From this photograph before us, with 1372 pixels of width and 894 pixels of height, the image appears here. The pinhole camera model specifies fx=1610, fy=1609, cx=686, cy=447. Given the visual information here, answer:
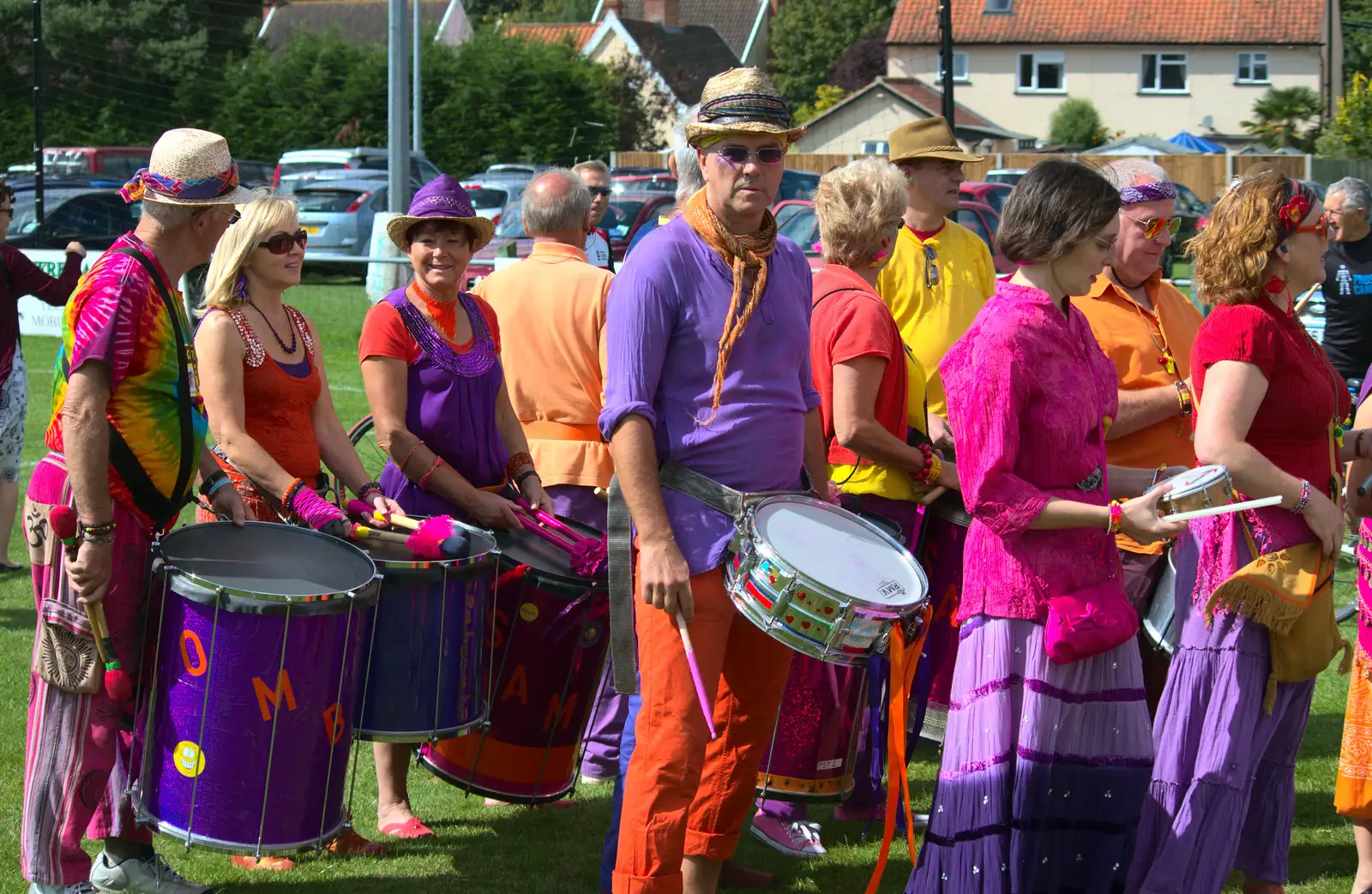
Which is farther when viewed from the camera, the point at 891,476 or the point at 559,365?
the point at 559,365

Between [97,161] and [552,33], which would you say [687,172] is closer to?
[97,161]

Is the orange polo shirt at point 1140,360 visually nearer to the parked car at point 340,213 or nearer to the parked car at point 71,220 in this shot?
the parked car at point 71,220

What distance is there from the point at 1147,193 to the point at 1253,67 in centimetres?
5433

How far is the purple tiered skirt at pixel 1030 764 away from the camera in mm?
3736

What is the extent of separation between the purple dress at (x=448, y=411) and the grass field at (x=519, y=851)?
1.02 meters

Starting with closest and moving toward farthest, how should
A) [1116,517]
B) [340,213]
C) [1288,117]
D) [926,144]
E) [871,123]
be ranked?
1. [1116,517]
2. [926,144]
3. [340,213]
4. [1288,117]
5. [871,123]

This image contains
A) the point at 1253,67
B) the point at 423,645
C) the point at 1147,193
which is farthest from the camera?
the point at 1253,67

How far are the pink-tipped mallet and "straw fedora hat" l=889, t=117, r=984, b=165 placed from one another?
10.2 feet

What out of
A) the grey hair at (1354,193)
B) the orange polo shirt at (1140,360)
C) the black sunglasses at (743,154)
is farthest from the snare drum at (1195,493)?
the grey hair at (1354,193)

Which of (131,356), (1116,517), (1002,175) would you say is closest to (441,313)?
(131,356)

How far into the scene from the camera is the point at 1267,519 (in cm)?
410

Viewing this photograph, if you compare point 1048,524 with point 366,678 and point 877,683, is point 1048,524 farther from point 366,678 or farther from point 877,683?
point 366,678

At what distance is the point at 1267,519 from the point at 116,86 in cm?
3359

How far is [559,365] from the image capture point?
17.9 feet
